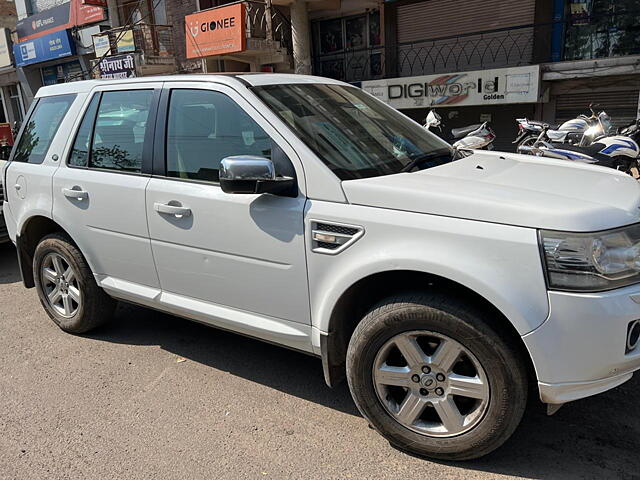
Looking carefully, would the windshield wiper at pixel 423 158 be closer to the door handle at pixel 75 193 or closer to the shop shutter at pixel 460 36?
the door handle at pixel 75 193

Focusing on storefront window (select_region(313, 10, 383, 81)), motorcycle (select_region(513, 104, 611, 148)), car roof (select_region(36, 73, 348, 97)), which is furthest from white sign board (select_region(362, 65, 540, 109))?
car roof (select_region(36, 73, 348, 97))

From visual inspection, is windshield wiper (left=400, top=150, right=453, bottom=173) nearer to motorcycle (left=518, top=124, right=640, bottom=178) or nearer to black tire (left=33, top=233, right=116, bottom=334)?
black tire (left=33, top=233, right=116, bottom=334)

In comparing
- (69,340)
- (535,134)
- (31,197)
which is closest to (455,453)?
(69,340)

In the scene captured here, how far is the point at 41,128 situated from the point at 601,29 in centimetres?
1127

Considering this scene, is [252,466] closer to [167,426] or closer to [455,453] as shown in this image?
[167,426]

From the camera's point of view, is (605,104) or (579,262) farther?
(605,104)

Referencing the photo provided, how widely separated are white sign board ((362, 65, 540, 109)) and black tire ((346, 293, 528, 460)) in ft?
32.4

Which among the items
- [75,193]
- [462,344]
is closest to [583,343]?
[462,344]

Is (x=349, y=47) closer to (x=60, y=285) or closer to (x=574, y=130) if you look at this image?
(x=574, y=130)

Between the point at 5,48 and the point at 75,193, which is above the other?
the point at 5,48

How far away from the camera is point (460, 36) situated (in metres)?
12.1

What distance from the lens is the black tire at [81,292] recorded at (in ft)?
12.9

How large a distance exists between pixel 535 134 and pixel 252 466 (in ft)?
26.0

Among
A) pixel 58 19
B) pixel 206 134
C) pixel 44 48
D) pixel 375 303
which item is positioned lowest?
pixel 375 303
